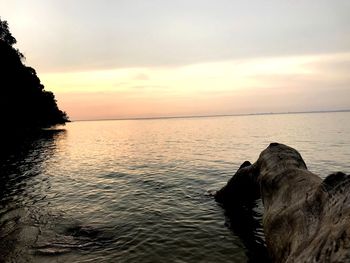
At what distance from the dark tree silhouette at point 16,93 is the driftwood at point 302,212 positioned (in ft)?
201

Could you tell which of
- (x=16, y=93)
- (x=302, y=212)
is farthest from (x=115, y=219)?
(x=16, y=93)

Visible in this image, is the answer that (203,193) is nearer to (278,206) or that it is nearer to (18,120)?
(278,206)

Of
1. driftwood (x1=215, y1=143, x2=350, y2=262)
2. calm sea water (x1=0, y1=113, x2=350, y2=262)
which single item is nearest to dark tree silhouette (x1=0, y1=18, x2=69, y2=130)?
calm sea water (x1=0, y1=113, x2=350, y2=262)

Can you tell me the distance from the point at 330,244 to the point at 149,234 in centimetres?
744

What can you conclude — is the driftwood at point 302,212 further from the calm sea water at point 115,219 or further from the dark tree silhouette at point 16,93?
the dark tree silhouette at point 16,93

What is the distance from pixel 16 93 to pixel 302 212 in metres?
71.0

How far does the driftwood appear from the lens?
404cm

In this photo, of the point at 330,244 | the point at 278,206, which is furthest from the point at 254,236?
the point at 330,244

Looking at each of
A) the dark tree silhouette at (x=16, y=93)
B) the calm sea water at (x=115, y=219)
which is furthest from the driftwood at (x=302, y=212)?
the dark tree silhouette at (x=16, y=93)

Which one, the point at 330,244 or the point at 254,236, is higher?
the point at 330,244

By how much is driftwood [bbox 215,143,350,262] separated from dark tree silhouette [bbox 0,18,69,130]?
201ft

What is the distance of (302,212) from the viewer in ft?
19.2

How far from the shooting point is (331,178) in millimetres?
5410

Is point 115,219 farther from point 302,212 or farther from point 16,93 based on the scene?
point 16,93
